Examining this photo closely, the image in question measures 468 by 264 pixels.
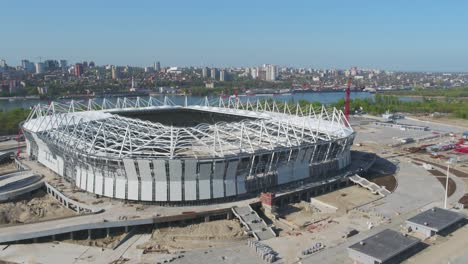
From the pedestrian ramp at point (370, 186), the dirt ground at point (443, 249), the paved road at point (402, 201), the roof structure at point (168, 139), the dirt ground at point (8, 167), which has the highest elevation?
the roof structure at point (168, 139)

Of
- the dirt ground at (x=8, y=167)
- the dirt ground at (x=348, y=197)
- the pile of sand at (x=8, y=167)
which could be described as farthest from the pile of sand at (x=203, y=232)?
the dirt ground at (x=8, y=167)

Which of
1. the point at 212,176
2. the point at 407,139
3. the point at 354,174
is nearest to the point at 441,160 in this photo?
the point at 407,139

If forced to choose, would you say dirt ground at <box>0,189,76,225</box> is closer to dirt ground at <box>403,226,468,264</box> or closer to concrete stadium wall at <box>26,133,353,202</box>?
concrete stadium wall at <box>26,133,353,202</box>

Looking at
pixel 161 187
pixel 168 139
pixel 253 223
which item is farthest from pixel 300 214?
pixel 168 139

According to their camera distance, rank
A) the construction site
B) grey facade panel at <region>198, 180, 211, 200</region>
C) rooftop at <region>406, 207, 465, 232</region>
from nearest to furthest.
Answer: the construction site
rooftop at <region>406, 207, 465, 232</region>
grey facade panel at <region>198, 180, 211, 200</region>

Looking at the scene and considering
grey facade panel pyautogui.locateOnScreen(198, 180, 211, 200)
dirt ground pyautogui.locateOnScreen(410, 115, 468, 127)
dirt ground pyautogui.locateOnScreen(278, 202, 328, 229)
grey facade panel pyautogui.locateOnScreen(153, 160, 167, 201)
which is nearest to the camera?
dirt ground pyautogui.locateOnScreen(278, 202, 328, 229)

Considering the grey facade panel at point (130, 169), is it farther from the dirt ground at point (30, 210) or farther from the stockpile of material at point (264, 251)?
the stockpile of material at point (264, 251)

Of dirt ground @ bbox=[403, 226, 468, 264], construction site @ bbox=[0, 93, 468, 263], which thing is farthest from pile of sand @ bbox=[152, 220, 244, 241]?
dirt ground @ bbox=[403, 226, 468, 264]
